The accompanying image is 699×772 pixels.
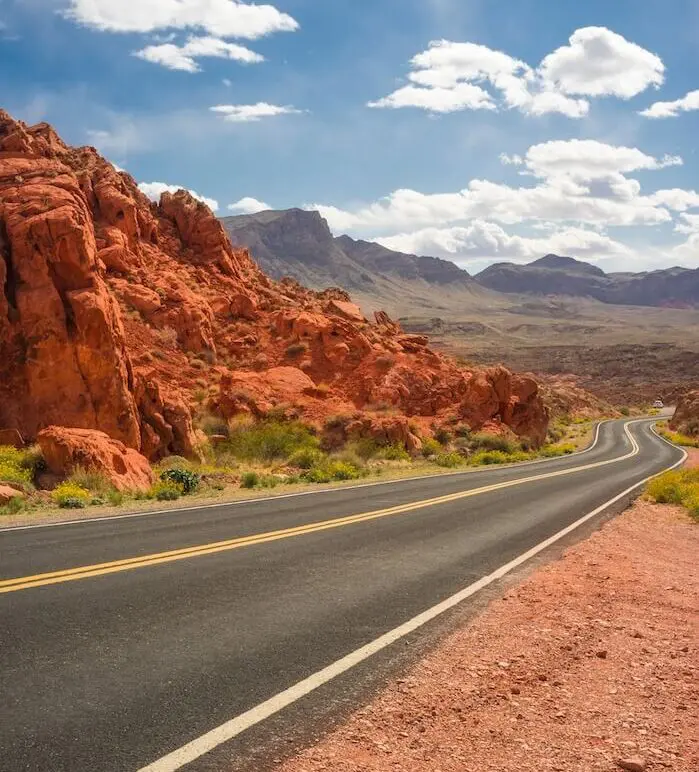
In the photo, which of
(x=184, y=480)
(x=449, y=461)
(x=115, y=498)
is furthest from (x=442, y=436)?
(x=115, y=498)

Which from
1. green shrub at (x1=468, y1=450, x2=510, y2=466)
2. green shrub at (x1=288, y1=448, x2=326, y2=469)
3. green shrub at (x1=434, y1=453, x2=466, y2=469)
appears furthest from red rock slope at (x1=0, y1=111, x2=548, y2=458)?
green shrub at (x1=288, y1=448, x2=326, y2=469)

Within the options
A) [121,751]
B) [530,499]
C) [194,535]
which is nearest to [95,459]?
[194,535]

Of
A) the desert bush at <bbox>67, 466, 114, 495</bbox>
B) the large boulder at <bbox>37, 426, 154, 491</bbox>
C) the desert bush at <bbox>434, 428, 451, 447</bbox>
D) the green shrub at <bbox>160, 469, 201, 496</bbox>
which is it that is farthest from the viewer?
the desert bush at <bbox>434, 428, 451, 447</bbox>

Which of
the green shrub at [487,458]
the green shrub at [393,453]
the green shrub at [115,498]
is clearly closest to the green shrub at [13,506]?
the green shrub at [115,498]

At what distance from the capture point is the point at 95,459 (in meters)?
16.9

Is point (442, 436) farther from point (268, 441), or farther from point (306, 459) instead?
point (306, 459)

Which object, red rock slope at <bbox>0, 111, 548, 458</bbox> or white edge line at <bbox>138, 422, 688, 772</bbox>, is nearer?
white edge line at <bbox>138, 422, 688, 772</bbox>

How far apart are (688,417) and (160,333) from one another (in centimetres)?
5481

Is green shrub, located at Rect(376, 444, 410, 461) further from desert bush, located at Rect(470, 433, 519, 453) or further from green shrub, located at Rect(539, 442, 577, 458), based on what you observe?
green shrub, located at Rect(539, 442, 577, 458)

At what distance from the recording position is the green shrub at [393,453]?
29250 mm

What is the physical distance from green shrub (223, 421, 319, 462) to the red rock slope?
6.02ft

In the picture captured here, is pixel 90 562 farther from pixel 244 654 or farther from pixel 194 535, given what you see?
pixel 244 654

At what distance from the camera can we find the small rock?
3.63 m

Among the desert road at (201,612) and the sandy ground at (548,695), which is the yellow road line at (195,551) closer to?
the desert road at (201,612)
